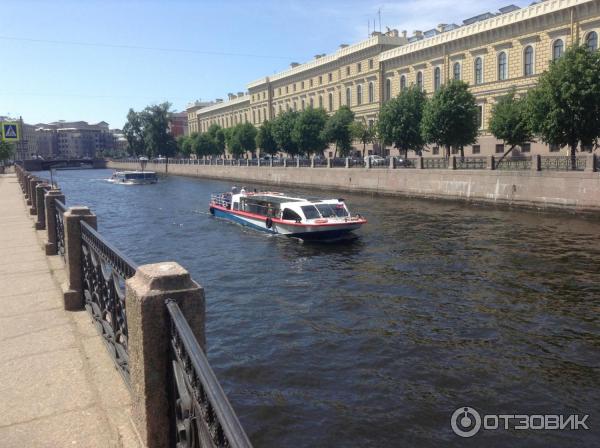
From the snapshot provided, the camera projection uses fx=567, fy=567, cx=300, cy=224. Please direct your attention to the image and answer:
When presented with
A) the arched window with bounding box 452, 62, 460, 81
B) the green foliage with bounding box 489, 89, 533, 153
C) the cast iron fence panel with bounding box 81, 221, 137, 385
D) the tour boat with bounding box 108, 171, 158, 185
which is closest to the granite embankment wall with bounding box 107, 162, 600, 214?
the green foliage with bounding box 489, 89, 533, 153

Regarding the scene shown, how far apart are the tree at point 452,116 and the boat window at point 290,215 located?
20.1 metres

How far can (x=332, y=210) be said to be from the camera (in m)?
24.7

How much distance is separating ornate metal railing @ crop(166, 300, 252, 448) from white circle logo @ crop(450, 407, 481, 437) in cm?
553

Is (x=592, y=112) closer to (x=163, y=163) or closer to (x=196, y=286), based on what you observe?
(x=196, y=286)

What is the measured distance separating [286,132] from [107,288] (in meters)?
63.5

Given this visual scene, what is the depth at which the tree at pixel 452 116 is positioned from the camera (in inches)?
1603

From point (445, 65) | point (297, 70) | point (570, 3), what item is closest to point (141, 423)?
point (570, 3)

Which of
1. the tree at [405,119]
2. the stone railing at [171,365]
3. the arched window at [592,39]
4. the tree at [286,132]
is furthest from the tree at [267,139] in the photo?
the stone railing at [171,365]

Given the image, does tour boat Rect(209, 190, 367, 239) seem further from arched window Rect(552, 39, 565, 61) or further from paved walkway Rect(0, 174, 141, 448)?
arched window Rect(552, 39, 565, 61)

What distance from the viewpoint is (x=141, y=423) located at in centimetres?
359

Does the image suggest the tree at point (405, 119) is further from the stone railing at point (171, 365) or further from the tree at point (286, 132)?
the stone railing at point (171, 365)

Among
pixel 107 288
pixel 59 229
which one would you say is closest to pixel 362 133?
pixel 59 229

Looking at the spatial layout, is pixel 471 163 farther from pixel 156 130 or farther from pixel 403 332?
pixel 156 130

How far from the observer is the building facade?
43.5 meters
